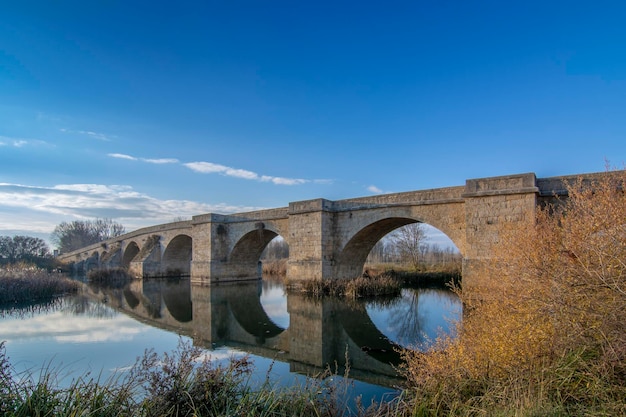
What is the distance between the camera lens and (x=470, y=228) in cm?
1106

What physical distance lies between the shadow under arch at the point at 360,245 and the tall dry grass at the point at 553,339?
33.1ft

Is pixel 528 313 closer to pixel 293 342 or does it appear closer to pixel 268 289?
pixel 293 342

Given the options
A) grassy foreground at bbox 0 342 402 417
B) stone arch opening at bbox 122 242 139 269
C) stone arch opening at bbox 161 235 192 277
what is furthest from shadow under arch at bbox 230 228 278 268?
grassy foreground at bbox 0 342 402 417

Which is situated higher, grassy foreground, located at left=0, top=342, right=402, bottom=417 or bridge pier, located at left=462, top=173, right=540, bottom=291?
bridge pier, located at left=462, top=173, right=540, bottom=291

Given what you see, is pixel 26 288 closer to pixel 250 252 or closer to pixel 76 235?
pixel 250 252

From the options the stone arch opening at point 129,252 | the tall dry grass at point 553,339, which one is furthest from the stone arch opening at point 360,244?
the stone arch opening at point 129,252

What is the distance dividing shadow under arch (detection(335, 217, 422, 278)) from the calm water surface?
2610 mm

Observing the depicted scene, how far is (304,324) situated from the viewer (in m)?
9.92

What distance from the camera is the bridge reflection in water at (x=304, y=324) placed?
6.84 m

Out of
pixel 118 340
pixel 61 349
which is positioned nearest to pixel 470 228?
pixel 118 340

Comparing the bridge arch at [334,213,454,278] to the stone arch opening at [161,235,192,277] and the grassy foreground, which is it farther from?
the stone arch opening at [161,235,192,277]

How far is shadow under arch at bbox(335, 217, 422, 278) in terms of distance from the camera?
14.9 metres

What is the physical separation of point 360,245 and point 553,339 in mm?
12754

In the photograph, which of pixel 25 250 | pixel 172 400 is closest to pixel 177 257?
pixel 25 250
